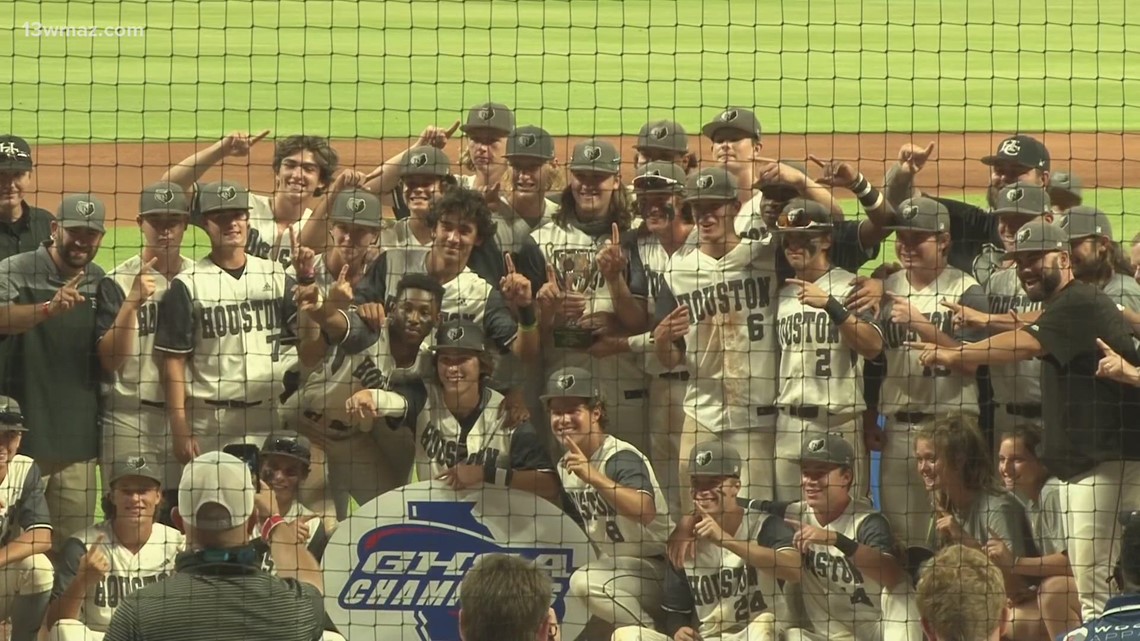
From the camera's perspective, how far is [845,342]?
5914mm

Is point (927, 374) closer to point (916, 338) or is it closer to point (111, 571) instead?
point (916, 338)

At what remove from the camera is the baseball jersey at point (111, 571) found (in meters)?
5.56

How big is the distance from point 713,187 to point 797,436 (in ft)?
2.94

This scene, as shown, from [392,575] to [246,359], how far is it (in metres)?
0.93

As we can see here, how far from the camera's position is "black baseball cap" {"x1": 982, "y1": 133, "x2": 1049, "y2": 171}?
6789 millimetres

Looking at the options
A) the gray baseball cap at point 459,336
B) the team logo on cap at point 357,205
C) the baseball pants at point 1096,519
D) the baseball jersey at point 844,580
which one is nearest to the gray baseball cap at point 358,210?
the team logo on cap at point 357,205

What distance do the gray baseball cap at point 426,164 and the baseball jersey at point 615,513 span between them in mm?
1354

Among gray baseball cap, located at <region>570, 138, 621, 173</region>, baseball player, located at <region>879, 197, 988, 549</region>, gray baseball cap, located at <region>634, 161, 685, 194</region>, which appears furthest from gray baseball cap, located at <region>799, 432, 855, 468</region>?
gray baseball cap, located at <region>570, 138, 621, 173</region>

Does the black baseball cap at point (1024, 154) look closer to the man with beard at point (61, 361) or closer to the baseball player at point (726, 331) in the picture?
the baseball player at point (726, 331)

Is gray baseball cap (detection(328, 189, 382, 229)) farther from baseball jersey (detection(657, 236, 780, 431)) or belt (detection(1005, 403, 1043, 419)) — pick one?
belt (detection(1005, 403, 1043, 419))

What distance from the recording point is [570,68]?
15711mm

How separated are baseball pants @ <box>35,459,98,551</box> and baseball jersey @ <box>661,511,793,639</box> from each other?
6.64 feet

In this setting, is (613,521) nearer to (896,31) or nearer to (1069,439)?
(1069,439)

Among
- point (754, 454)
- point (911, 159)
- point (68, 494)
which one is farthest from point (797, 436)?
point (68, 494)
